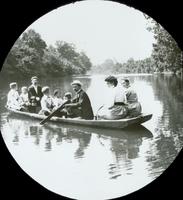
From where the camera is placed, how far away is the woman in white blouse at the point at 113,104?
7.72 meters

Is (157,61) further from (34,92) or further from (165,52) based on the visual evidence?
(34,92)

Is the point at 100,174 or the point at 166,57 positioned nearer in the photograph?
the point at 100,174

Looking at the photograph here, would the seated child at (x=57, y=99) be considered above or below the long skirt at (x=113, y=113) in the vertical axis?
above

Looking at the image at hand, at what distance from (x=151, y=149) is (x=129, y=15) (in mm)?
1362

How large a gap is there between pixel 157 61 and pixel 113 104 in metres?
0.74

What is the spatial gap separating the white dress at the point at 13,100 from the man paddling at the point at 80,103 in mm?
545

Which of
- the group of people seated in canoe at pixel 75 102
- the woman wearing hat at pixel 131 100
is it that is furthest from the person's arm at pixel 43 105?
the woman wearing hat at pixel 131 100

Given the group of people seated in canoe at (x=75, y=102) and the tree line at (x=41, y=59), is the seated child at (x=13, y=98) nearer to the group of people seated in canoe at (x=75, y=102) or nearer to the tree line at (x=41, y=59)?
the group of people seated in canoe at (x=75, y=102)

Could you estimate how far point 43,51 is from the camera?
8.16 metres

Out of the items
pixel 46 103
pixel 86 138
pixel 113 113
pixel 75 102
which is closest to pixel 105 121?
pixel 113 113

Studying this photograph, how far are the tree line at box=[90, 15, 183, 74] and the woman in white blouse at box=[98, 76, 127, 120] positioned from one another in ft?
0.45

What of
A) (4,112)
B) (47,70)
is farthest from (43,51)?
(4,112)

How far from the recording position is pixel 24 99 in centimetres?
802

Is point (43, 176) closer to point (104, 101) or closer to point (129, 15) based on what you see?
point (104, 101)
